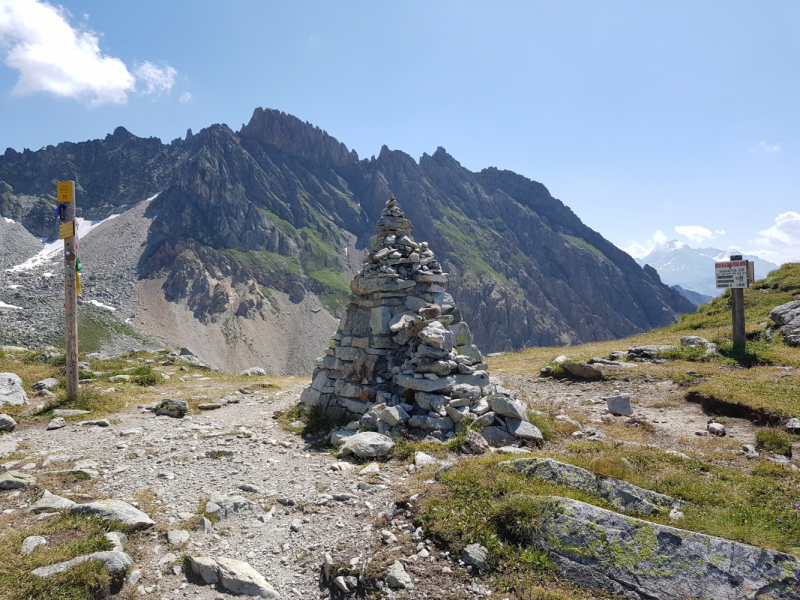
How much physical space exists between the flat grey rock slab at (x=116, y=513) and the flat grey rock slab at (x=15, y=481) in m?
2.22

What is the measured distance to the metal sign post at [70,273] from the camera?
15.4 m

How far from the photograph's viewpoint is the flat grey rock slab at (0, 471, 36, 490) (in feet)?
26.5

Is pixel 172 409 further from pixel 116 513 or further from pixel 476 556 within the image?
pixel 476 556

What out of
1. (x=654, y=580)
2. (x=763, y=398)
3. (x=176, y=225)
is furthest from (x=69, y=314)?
(x=176, y=225)

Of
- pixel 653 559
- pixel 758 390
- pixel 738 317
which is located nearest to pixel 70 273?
pixel 653 559

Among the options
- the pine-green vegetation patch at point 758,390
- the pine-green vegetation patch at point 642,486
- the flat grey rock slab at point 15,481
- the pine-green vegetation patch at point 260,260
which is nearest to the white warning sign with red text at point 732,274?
the pine-green vegetation patch at point 758,390

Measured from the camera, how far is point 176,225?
190 meters

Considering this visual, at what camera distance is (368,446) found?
10.6 metres

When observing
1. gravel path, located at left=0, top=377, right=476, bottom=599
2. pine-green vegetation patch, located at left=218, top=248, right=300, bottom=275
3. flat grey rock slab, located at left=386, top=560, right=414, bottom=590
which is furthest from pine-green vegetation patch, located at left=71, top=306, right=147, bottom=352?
flat grey rock slab, located at left=386, top=560, right=414, bottom=590

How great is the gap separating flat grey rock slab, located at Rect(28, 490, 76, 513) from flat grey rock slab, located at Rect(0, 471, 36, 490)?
1.08m

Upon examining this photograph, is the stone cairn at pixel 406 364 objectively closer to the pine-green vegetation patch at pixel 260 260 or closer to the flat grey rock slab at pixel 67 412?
the flat grey rock slab at pixel 67 412

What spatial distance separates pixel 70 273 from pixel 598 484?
61.4ft

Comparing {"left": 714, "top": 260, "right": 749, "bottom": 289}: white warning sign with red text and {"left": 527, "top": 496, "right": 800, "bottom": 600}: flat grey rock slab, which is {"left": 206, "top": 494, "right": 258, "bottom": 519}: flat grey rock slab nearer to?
{"left": 527, "top": 496, "right": 800, "bottom": 600}: flat grey rock slab

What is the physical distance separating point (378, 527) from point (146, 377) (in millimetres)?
18588
